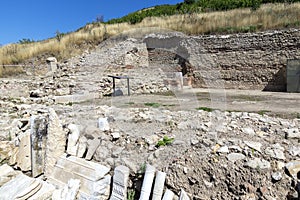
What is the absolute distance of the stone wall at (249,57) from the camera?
10336 mm

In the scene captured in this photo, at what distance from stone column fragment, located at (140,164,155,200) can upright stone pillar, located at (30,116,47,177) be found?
→ 4.91ft

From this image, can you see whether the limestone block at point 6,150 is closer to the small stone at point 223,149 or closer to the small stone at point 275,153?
the small stone at point 223,149

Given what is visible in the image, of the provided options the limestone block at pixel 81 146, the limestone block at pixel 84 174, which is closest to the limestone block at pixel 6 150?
the limestone block at pixel 84 174

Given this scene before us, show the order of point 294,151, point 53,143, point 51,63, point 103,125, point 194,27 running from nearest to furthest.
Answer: point 294,151 → point 53,143 → point 103,125 → point 51,63 → point 194,27

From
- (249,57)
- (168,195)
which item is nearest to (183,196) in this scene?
(168,195)

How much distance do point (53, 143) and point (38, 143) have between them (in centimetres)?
23

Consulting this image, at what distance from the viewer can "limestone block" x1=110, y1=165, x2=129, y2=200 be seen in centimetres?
241

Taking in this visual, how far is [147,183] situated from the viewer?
7.64 feet

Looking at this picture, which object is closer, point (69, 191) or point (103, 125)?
point (69, 191)

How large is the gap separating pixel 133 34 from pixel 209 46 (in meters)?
4.18

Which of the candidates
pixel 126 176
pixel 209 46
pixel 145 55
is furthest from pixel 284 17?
pixel 126 176

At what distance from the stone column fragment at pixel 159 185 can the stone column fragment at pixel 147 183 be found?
0.17 feet

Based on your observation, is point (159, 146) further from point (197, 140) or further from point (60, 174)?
point (60, 174)

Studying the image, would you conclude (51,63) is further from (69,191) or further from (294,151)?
(294,151)
